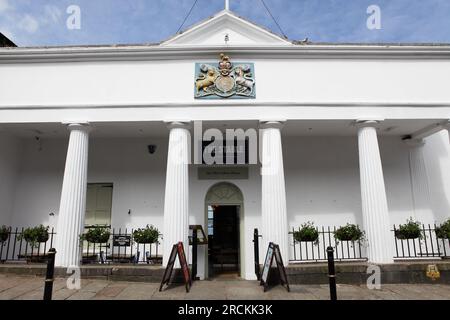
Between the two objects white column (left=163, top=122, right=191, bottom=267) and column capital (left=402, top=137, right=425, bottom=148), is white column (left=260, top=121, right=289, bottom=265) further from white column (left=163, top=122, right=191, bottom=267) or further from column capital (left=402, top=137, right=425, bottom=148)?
column capital (left=402, top=137, right=425, bottom=148)

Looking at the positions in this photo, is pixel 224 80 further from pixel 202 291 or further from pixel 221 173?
pixel 202 291

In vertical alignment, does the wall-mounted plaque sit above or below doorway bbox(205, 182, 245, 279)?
above

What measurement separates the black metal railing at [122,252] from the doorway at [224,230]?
181 cm

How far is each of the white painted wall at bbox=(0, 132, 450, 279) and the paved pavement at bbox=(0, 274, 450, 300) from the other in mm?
3067

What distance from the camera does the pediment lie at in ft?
31.0

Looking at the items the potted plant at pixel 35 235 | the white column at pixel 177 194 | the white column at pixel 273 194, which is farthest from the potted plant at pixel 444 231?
the potted plant at pixel 35 235

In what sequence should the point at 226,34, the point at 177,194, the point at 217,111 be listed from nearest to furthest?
1. the point at 177,194
2. the point at 217,111
3. the point at 226,34

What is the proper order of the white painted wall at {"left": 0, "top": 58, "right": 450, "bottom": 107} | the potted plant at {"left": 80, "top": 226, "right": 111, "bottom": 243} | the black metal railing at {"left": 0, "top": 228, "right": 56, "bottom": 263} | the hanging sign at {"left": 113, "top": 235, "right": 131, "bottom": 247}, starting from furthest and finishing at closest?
the hanging sign at {"left": 113, "top": 235, "right": 131, "bottom": 247} → the black metal railing at {"left": 0, "top": 228, "right": 56, "bottom": 263} → the white painted wall at {"left": 0, "top": 58, "right": 450, "bottom": 107} → the potted plant at {"left": 80, "top": 226, "right": 111, "bottom": 243}

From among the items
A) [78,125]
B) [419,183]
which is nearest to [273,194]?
[78,125]

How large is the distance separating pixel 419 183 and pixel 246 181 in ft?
20.6

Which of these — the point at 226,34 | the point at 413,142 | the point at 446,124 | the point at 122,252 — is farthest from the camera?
the point at 413,142

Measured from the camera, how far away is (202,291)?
7473mm

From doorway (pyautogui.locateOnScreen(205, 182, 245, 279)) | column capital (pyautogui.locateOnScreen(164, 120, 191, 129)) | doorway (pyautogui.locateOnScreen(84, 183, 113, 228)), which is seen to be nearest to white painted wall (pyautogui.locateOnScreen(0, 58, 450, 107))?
column capital (pyautogui.locateOnScreen(164, 120, 191, 129))
